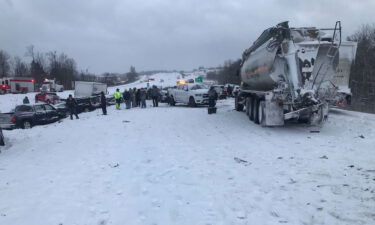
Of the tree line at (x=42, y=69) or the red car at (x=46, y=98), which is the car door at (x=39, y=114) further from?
the tree line at (x=42, y=69)

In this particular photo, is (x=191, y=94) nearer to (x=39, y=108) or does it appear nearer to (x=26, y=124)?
(x=39, y=108)

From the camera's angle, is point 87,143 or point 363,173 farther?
point 87,143

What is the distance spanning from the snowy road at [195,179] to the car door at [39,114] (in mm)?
9227

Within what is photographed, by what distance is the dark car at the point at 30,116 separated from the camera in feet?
74.9

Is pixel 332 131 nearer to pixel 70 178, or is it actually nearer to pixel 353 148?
pixel 353 148

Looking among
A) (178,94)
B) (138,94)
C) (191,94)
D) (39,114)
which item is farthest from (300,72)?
(138,94)

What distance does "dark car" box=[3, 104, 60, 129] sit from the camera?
899 inches

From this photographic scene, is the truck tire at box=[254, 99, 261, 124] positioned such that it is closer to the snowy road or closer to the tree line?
the snowy road

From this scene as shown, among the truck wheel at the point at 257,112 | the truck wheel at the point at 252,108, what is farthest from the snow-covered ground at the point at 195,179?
the truck wheel at the point at 252,108

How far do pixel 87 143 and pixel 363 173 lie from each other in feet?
29.9

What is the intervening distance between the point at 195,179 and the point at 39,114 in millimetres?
18056

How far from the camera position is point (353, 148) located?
1072 cm

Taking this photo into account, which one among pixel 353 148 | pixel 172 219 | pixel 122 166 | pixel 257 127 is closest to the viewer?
pixel 172 219

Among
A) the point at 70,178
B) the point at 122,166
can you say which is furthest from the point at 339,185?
the point at 70,178
